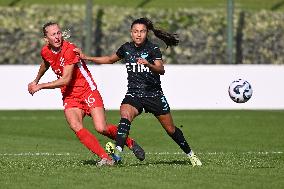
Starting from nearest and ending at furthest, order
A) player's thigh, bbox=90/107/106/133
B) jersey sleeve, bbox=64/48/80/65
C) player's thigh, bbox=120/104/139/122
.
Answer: player's thigh, bbox=120/104/139/122 < jersey sleeve, bbox=64/48/80/65 < player's thigh, bbox=90/107/106/133

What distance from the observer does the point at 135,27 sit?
13.3 meters

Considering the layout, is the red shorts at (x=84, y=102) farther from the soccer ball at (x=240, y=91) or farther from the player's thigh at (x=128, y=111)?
the soccer ball at (x=240, y=91)

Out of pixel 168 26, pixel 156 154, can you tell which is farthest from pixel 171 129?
pixel 168 26

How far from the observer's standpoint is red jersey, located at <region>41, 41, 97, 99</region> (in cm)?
1359

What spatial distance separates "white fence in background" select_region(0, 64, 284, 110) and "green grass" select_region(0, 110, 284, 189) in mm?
316

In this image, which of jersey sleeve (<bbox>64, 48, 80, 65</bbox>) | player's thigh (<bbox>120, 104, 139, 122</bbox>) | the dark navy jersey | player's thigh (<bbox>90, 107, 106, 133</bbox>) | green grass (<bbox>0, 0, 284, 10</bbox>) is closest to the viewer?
player's thigh (<bbox>120, 104, 139, 122</bbox>)

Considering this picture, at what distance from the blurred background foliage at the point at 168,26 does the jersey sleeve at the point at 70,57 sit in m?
21.9

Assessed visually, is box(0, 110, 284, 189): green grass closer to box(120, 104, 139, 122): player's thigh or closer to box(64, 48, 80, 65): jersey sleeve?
box(120, 104, 139, 122): player's thigh

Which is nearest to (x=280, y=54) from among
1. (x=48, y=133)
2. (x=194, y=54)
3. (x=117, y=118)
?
(x=194, y=54)

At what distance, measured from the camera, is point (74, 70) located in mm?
13773

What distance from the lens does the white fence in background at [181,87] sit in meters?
26.9

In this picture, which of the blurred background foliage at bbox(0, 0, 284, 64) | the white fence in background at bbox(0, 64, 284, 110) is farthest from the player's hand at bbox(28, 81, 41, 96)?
the blurred background foliage at bbox(0, 0, 284, 64)

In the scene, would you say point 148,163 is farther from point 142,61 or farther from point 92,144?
point 142,61

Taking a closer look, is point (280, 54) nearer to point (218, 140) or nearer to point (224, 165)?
point (218, 140)
